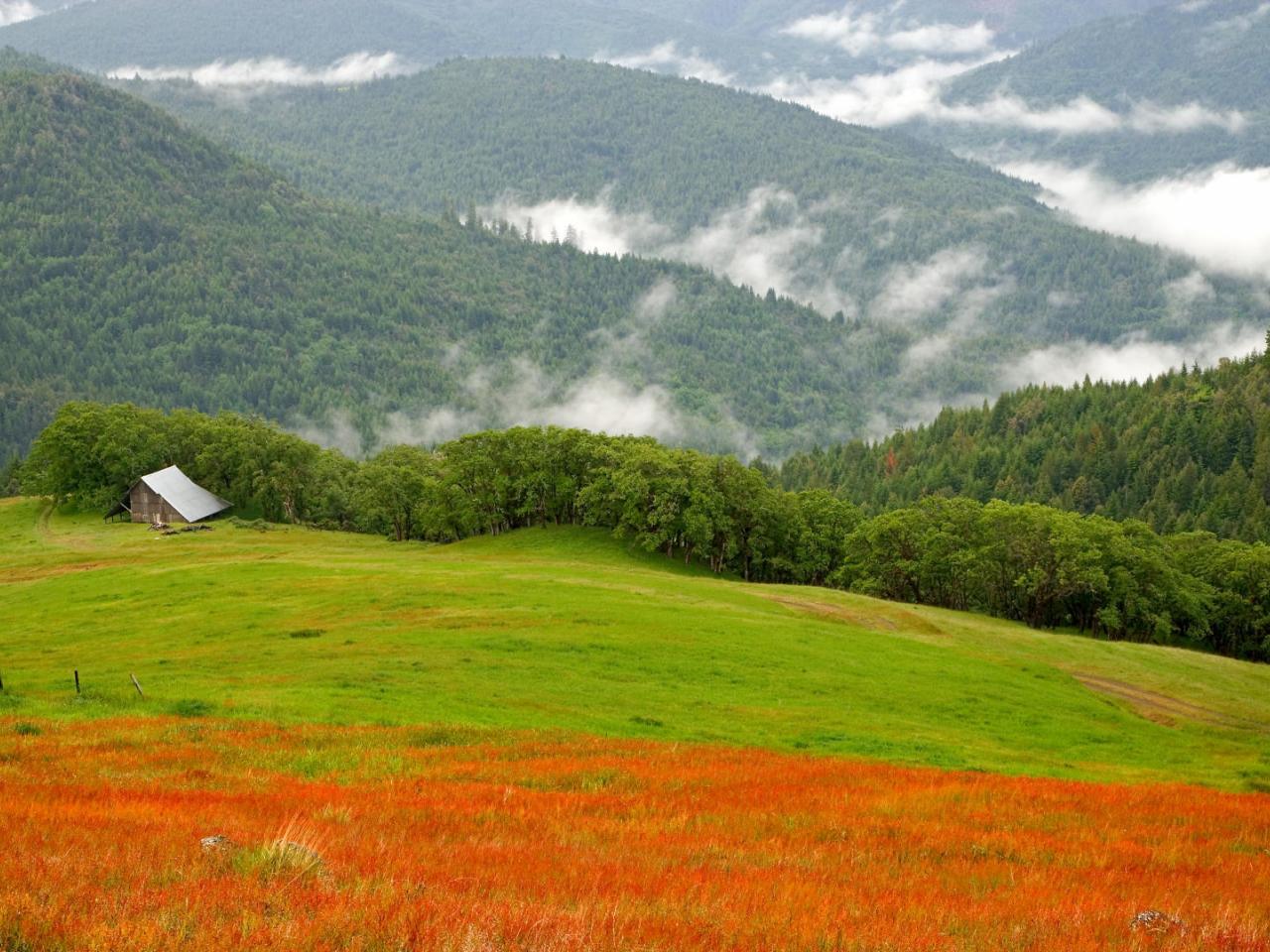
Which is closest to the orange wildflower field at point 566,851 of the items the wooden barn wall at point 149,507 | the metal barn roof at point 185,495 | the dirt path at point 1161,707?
the dirt path at point 1161,707

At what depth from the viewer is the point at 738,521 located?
11662 centimetres

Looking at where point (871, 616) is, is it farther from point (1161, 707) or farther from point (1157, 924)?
point (1157, 924)

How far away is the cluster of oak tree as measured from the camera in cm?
10269

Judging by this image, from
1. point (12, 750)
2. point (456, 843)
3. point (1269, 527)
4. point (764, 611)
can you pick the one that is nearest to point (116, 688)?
point (12, 750)

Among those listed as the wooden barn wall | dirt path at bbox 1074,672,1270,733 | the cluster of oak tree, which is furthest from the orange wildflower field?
the wooden barn wall

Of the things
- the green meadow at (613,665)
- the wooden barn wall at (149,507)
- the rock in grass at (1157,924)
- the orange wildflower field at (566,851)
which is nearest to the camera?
the orange wildflower field at (566,851)

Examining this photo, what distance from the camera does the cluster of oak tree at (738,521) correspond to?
337ft

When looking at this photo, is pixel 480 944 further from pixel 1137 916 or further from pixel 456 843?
pixel 1137 916

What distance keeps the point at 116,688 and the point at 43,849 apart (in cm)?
2475

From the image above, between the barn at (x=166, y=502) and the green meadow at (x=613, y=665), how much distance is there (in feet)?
133

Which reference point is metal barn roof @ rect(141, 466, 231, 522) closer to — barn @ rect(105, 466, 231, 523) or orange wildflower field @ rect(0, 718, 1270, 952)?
barn @ rect(105, 466, 231, 523)

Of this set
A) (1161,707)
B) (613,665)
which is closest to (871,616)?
(1161,707)

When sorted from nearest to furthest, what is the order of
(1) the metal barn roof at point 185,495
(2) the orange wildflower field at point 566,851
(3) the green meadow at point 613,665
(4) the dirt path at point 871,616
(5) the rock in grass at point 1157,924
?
(2) the orange wildflower field at point 566,851 → (5) the rock in grass at point 1157,924 → (3) the green meadow at point 613,665 → (4) the dirt path at point 871,616 → (1) the metal barn roof at point 185,495

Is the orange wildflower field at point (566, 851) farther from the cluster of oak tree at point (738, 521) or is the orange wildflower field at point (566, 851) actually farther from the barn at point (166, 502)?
the barn at point (166, 502)
